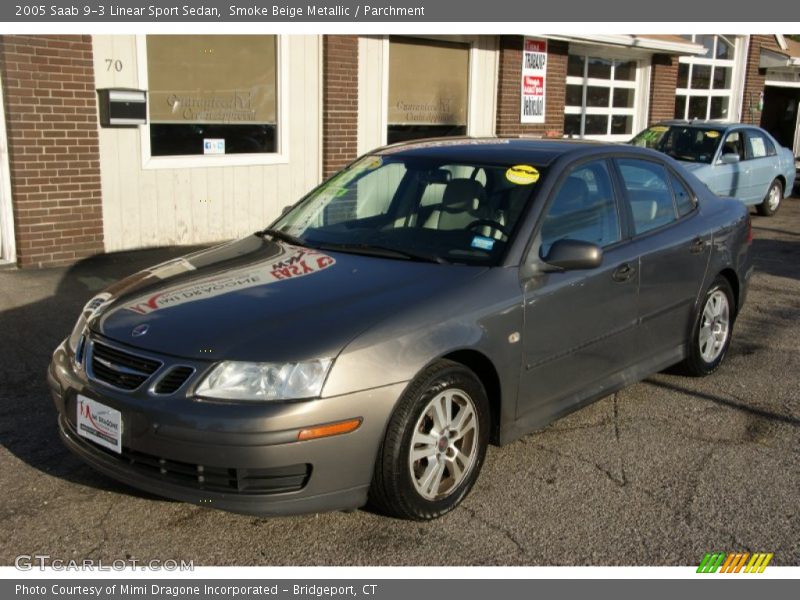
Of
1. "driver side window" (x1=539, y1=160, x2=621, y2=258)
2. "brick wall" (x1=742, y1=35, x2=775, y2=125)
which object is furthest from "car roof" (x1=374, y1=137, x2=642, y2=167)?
"brick wall" (x1=742, y1=35, x2=775, y2=125)

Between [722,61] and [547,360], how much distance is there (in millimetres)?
18128

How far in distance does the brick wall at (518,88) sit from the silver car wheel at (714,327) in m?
8.00

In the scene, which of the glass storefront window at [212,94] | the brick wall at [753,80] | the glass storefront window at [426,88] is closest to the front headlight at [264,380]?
the glass storefront window at [212,94]

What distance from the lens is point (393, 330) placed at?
11.9 feet

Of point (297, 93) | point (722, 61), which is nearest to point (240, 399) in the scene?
point (297, 93)

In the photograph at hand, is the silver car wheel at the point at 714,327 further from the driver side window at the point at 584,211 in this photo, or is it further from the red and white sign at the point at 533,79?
the red and white sign at the point at 533,79

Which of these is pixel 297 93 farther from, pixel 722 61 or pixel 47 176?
pixel 722 61

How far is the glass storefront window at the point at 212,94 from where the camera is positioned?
9.54m

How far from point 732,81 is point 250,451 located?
20.0m

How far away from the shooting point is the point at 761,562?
3.62 m

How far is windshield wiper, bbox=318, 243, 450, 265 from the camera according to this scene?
14.0ft

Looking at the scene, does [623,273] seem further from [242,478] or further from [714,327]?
[242,478]

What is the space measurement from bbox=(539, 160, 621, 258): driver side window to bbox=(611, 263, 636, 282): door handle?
0.16 meters

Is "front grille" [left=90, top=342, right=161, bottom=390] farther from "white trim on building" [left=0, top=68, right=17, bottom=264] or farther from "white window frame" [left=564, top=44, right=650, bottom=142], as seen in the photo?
"white window frame" [left=564, top=44, right=650, bottom=142]
